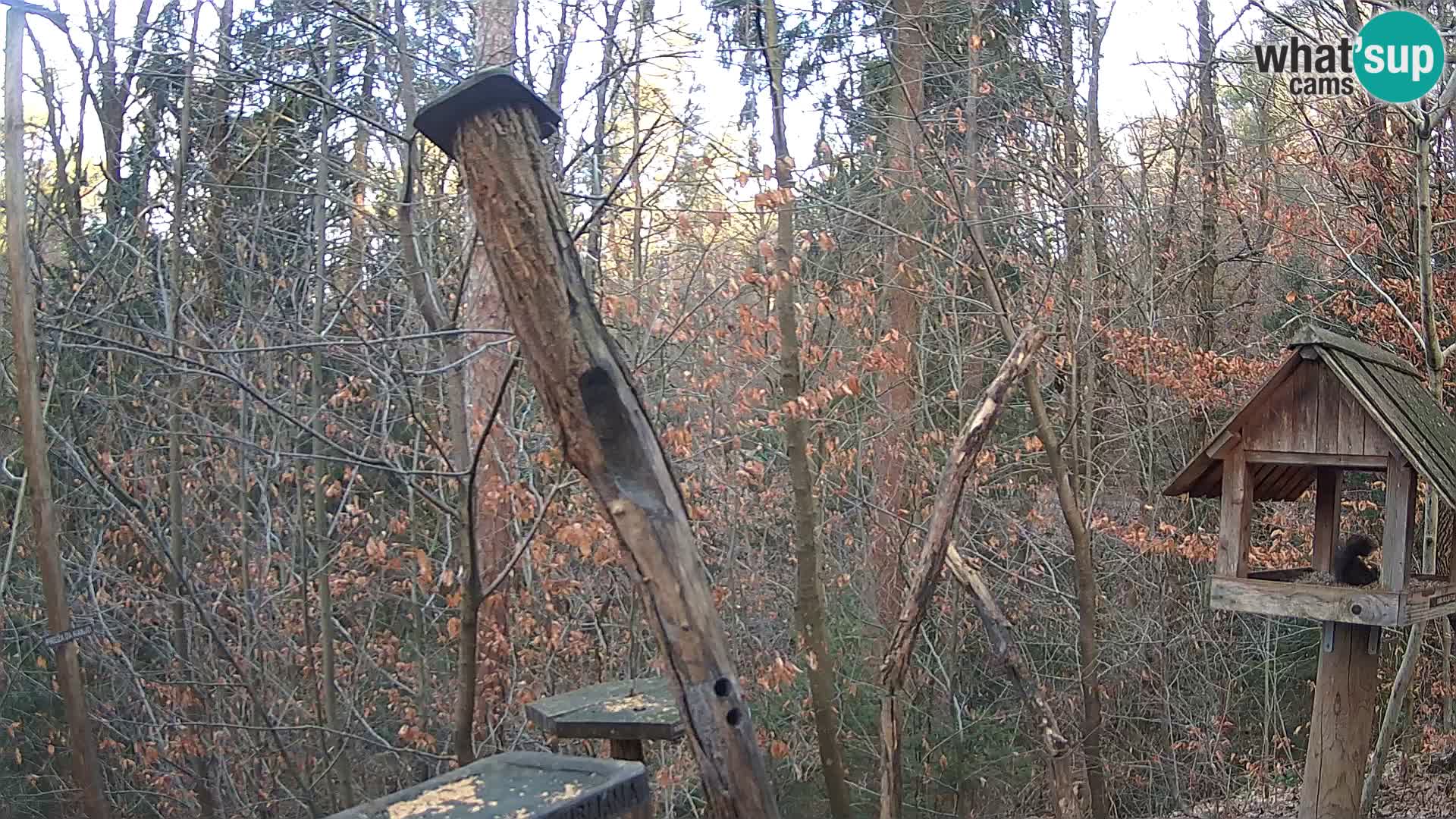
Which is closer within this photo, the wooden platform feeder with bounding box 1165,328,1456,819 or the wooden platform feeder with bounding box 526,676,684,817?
the wooden platform feeder with bounding box 1165,328,1456,819

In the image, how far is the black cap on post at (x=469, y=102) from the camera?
2967 mm

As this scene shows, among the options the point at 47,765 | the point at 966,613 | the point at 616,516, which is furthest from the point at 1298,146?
the point at 47,765

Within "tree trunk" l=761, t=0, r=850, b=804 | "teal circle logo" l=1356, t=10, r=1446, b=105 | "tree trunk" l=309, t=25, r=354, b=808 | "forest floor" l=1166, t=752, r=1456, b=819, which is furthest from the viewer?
"forest floor" l=1166, t=752, r=1456, b=819

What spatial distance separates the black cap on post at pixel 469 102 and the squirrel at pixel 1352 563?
3.21 meters

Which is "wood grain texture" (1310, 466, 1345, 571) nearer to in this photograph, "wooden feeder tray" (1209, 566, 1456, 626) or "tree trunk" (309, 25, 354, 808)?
"wooden feeder tray" (1209, 566, 1456, 626)

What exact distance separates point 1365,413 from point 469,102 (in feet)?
9.91

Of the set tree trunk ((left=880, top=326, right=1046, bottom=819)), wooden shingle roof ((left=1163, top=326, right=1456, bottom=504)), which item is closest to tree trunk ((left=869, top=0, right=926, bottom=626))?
A: tree trunk ((left=880, top=326, right=1046, bottom=819))

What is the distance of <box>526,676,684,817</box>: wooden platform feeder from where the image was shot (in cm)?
375

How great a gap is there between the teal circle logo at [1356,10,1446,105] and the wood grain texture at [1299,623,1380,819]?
10.9ft

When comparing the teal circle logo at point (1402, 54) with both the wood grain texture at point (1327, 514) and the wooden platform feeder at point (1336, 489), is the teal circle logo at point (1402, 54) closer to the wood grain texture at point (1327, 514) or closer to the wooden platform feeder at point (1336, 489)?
the wooden platform feeder at point (1336, 489)

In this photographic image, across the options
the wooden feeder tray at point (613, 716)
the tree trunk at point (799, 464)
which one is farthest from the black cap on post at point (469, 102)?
the tree trunk at point (799, 464)

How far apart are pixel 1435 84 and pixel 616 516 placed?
5.82 metres

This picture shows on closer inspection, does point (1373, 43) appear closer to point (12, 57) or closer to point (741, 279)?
point (741, 279)

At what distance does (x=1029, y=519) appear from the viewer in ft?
27.9
